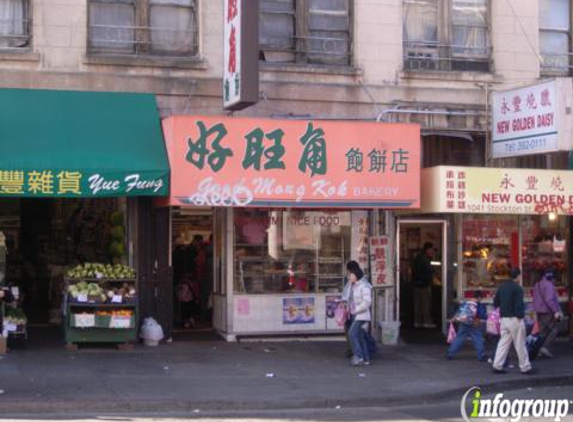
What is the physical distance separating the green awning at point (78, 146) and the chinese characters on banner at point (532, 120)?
6.07m

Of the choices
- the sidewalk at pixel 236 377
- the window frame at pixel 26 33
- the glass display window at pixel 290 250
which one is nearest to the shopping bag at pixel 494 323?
the sidewalk at pixel 236 377

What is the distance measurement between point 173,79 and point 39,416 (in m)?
7.15

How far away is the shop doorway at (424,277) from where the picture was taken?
18.7m

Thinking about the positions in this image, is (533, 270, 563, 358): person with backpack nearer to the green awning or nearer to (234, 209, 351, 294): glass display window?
(234, 209, 351, 294): glass display window

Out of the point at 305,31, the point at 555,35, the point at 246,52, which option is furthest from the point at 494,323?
the point at 555,35

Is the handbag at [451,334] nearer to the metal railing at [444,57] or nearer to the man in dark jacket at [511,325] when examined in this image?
the man in dark jacket at [511,325]

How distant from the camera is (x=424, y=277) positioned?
19.2 meters

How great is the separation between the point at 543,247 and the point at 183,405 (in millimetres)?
9570

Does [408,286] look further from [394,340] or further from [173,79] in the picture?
[173,79]

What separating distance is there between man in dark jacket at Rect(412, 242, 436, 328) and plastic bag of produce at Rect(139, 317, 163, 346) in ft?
18.7

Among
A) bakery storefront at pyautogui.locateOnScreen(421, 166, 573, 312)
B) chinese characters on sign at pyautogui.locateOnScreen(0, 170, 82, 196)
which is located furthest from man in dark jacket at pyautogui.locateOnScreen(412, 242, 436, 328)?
chinese characters on sign at pyautogui.locateOnScreen(0, 170, 82, 196)

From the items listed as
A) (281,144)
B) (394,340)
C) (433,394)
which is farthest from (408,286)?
(433,394)

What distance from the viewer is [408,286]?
2025cm

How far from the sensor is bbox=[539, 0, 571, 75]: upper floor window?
61.8ft
